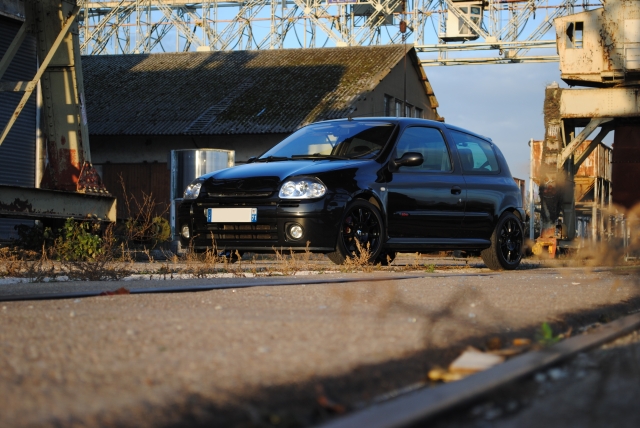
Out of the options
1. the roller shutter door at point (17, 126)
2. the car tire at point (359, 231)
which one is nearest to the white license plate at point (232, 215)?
the car tire at point (359, 231)

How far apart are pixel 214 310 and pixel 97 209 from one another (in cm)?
919

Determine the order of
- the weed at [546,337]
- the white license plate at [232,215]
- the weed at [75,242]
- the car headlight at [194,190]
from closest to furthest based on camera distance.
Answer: the weed at [546,337], the white license plate at [232,215], the car headlight at [194,190], the weed at [75,242]

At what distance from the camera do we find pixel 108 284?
759 cm

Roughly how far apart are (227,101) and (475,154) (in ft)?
72.1

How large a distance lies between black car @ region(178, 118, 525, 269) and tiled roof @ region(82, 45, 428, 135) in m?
18.3

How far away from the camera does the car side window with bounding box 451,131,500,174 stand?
10.9m

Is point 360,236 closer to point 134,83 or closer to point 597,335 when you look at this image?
point 597,335

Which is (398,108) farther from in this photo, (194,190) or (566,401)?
(566,401)

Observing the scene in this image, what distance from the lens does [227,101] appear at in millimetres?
32375

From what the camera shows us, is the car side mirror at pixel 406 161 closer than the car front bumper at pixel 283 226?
No

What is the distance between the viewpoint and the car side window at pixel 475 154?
35.9 ft

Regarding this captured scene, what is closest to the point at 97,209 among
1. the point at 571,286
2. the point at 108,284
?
the point at 108,284

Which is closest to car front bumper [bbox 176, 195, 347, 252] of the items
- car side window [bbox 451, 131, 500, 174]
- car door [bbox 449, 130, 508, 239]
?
car door [bbox 449, 130, 508, 239]

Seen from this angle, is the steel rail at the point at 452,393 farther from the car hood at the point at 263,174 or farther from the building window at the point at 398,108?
the building window at the point at 398,108
